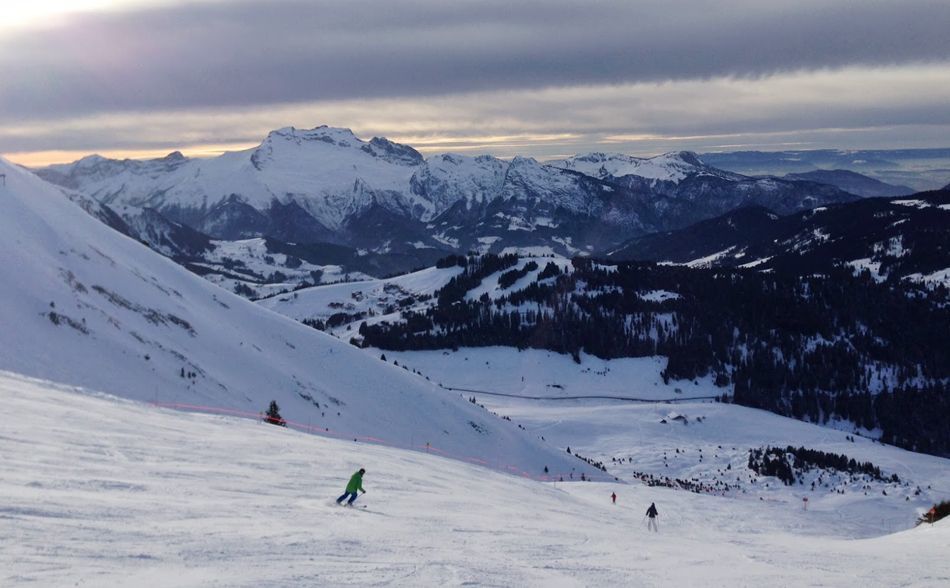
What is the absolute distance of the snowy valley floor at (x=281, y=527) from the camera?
690 inches

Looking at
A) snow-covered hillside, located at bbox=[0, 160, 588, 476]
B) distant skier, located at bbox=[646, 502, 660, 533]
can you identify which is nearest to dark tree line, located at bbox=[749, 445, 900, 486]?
snow-covered hillside, located at bbox=[0, 160, 588, 476]

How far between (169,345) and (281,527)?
4328 centimetres

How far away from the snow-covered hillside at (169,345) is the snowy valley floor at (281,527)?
13891 millimetres

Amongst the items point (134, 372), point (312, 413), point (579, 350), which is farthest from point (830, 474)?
point (579, 350)

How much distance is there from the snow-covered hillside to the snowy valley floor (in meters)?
13.9

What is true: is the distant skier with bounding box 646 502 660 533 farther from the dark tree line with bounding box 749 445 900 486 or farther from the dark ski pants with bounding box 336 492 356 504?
the dark tree line with bounding box 749 445 900 486

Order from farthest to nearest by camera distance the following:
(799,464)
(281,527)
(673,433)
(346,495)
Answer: (673,433), (799,464), (346,495), (281,527)

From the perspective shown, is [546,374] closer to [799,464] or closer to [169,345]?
[799,464]

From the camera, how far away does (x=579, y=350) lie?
7830 inches

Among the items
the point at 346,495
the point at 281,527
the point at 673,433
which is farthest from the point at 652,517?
the point at 673,433

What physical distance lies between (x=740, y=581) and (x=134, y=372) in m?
43.7

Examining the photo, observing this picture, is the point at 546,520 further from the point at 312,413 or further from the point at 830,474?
the point at 830,474

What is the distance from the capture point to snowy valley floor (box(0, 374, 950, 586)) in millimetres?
17516

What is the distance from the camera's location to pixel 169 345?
202 feet
